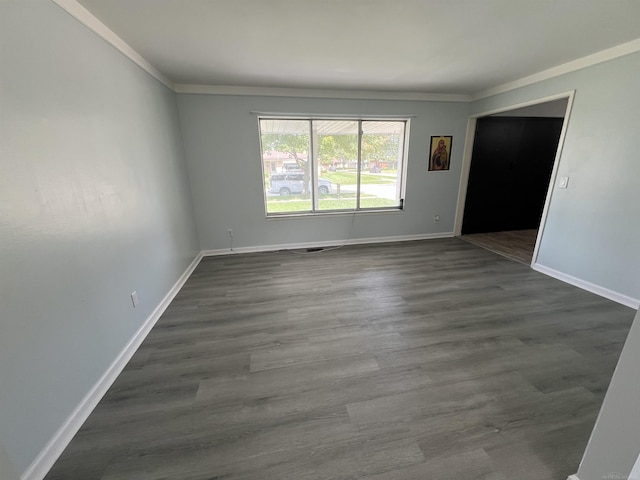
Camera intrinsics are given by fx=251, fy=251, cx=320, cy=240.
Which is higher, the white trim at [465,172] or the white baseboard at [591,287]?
the white trim at [465,172]

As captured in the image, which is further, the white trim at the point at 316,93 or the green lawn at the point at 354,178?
the green lawn at the point at 354,178

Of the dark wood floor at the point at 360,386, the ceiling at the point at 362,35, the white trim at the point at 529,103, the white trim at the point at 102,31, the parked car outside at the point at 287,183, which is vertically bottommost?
the dark wood floor at the point at 360,386

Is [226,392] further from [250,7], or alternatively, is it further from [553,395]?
[250,7]

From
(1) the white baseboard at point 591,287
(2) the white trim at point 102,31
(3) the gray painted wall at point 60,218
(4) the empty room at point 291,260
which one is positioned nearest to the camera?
(3) the gray painted wall at point 60,218

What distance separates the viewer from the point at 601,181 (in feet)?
8.65

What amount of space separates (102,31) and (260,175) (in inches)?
85.5

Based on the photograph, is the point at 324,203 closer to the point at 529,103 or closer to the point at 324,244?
the point at 324,244

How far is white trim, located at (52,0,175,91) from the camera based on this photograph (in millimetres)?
1513

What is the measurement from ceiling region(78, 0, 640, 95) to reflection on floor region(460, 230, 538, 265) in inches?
95.9

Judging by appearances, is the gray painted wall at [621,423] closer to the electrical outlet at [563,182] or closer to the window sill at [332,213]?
the electrical outlet at [563,182]

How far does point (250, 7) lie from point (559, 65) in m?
3.40

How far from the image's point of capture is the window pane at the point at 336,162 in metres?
3.96

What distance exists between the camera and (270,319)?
2.35 meters

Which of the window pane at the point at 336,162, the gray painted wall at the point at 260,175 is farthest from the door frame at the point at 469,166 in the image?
the window pane at the point at 336,162
